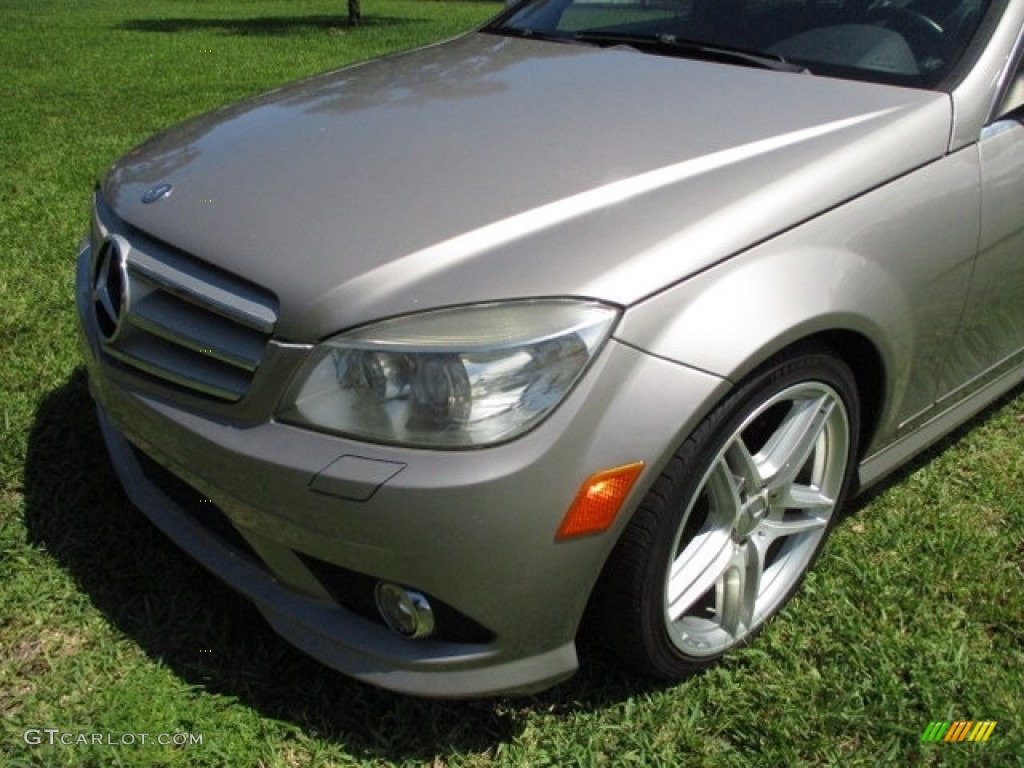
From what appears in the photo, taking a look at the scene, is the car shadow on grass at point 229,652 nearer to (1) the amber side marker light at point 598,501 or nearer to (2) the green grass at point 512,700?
(2) the green grass at point 512,700

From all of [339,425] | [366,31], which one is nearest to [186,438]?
[339,425]

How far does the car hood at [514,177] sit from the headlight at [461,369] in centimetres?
4

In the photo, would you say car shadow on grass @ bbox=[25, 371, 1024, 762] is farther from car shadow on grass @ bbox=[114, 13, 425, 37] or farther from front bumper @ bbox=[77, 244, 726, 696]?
car shadow on grass @ bbox=[114, 13, 425, 37]

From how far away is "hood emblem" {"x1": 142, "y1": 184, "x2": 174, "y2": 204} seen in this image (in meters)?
2.20

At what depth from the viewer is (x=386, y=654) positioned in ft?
6.04

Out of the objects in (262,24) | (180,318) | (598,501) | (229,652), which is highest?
(180,318)

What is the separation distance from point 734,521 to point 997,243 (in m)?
0.92

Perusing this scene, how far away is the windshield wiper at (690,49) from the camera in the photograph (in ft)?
8.41

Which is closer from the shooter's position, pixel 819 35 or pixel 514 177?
pixel 514 177

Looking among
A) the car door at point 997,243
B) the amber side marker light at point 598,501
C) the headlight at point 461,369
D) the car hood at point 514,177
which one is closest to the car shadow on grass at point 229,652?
the amber side marker light at point 598,501

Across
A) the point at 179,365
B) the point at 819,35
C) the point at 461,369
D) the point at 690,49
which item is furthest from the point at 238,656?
the point at 819,35

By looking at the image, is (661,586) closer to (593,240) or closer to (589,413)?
(589,413)

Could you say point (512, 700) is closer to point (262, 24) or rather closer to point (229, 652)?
point (229, 652)

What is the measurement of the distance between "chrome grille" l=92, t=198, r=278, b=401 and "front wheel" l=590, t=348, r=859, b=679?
78 centimetres
